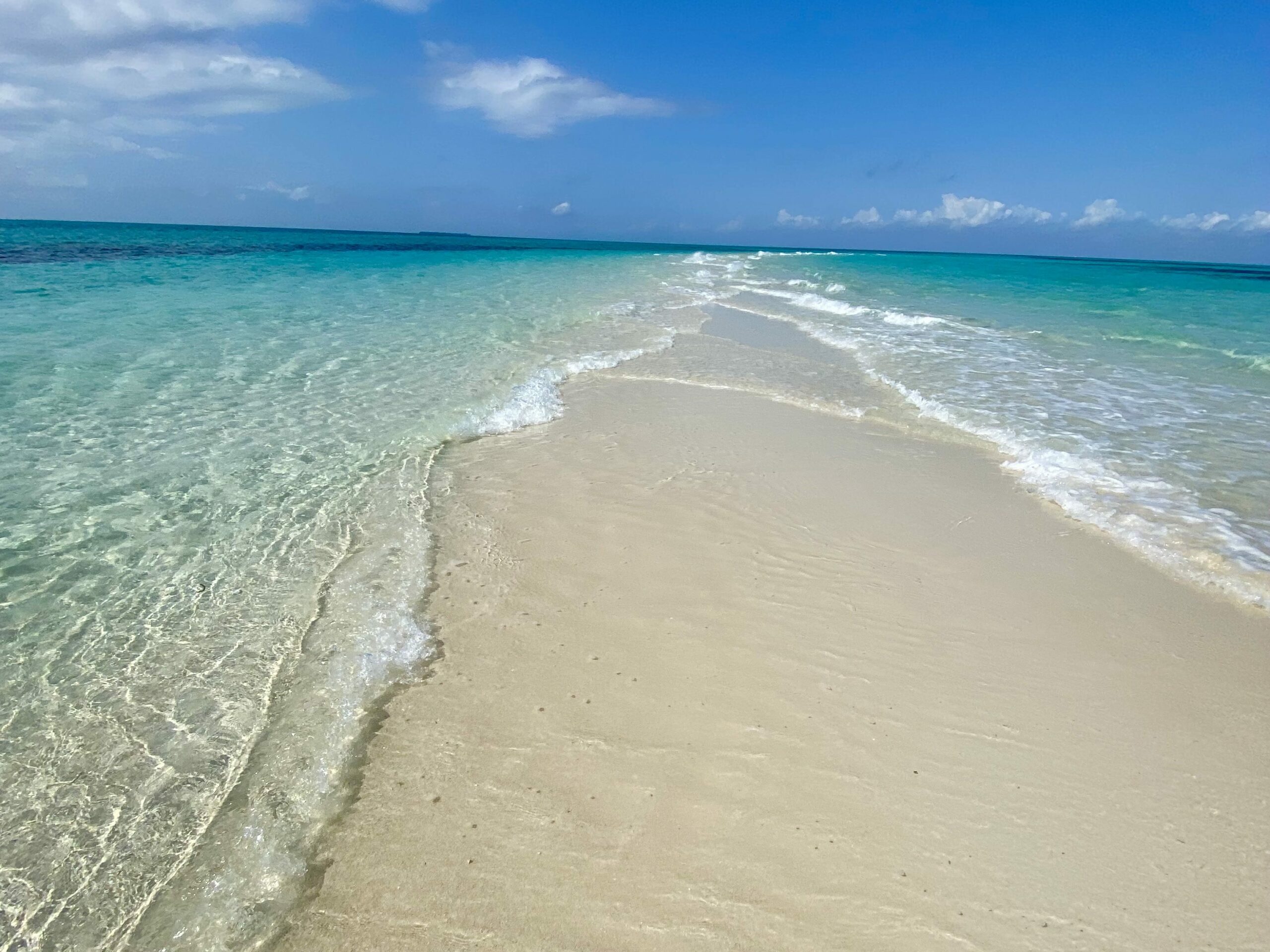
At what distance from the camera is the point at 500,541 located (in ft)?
17.0

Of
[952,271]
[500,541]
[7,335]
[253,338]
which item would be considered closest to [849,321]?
[253,338]

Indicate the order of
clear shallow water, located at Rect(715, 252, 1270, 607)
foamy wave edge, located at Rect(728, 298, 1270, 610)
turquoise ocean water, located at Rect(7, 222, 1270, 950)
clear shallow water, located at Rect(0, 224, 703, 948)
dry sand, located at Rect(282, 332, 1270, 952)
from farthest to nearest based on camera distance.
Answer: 1. clear shallow water, located at Rect(715, 252, 1270, 607)
2. foamy wave edge, located at Rect(728, 298, 1270, 610)
3. turquoise ocean water, located at Rect(7, 222, 1270, 950)
4. clear shallow water, located at Rect(0, 224, 703, 948)
5. dry sand, located at Rect(282, 332, 1270, 952)

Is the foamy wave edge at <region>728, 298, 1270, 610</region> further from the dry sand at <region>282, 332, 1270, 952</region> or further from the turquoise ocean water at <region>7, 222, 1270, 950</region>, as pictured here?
the dry sand at <region>282, 332, 1270, 952</region>

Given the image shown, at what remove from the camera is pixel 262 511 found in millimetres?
5359

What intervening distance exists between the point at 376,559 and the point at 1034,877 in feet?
13.9

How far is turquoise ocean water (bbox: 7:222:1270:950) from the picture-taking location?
2674mm

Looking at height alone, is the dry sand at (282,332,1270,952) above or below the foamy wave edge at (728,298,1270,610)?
below

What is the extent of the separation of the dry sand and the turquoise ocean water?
0.41 metres

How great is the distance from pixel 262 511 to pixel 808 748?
455cm

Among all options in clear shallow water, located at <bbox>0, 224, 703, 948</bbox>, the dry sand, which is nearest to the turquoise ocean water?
clear shallow water, located at <bbox>0, 224, 703, 948</bbox>

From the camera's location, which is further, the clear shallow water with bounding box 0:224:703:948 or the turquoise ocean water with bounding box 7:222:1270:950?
the turquoise ocean water with bounding box 7:222:1270:950

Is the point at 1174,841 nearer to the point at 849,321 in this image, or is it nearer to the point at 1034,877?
the point at 1034,877

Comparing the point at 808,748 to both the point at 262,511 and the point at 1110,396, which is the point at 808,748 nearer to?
the point at 262,511

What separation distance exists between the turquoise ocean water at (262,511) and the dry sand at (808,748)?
410 millimetres
